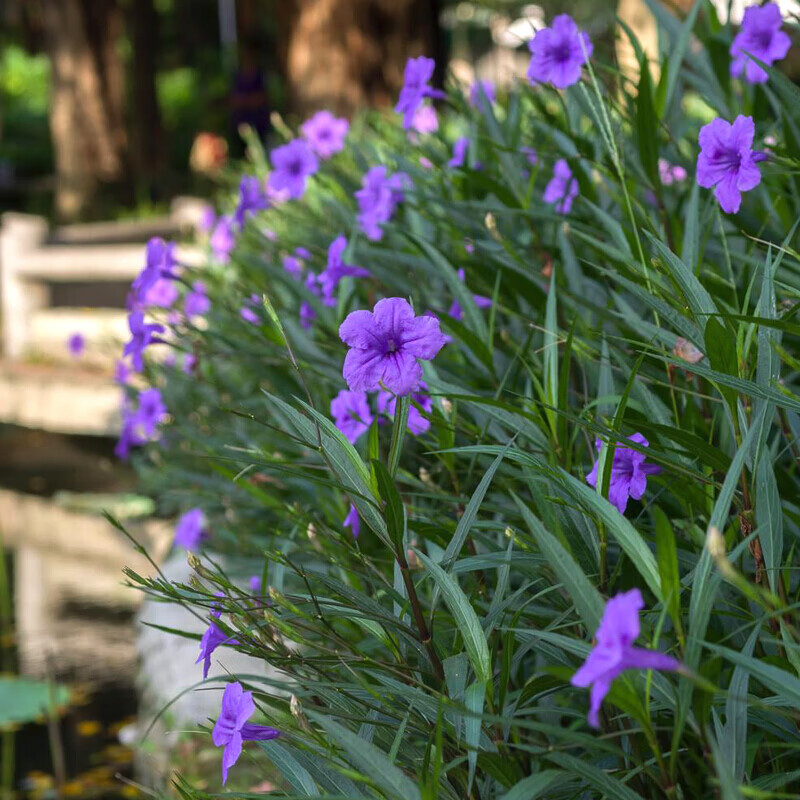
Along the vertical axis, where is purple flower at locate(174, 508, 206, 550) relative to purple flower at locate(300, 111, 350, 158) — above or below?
below

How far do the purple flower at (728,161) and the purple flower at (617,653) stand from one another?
0.65m

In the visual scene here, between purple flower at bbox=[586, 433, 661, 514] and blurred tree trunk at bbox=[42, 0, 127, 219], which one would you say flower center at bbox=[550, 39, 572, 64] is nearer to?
purple flower at bbox=[586, 433, 661, 514]

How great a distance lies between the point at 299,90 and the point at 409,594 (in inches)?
247

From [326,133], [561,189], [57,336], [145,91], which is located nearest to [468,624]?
[561,189]

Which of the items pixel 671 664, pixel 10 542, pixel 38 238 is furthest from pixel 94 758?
pixel 38 238

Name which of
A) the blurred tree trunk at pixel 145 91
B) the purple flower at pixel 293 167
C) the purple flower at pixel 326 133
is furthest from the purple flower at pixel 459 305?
the blurred tree trunk at pixel 145 91

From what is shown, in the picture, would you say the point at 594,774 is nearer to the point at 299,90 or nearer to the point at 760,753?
the point at 760,753

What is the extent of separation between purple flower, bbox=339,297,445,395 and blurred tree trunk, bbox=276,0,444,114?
5.88 m

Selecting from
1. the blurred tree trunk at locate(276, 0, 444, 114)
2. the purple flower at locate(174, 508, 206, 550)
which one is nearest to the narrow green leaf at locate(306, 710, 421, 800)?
the purple flower at locate(174, 508, 206, 550)

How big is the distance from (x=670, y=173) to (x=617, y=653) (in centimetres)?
150

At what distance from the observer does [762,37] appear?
1587 mm

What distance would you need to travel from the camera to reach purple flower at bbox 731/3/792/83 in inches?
61.2

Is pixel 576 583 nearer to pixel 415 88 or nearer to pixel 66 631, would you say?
pixel 415 88

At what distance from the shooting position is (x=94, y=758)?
3.53m
